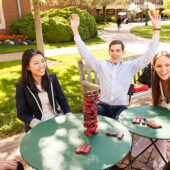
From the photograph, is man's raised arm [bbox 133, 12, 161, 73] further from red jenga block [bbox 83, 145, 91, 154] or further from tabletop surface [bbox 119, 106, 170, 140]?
red jenga block [bbox 83, 145, 91, 154]

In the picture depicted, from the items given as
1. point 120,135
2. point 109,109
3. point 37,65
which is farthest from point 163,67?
point 37,65

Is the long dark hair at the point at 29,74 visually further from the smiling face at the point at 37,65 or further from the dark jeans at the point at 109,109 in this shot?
the dark jeans at the point at 109,109

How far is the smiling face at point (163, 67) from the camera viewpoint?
252 centimetres

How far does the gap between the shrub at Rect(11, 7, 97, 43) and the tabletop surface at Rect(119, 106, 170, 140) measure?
470 inches

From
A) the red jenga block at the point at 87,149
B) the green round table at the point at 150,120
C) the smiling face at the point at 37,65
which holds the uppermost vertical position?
the smiling face at the point at 37,65

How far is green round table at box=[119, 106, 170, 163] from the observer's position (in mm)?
2025

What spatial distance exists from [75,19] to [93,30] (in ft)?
43.9

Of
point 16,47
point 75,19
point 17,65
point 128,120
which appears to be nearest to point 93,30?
point 16,47

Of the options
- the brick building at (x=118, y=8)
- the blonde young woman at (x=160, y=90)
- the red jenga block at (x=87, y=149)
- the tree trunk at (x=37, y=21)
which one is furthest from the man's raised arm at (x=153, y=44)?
the brick building at (x=118, y=8)

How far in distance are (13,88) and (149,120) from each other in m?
4.45

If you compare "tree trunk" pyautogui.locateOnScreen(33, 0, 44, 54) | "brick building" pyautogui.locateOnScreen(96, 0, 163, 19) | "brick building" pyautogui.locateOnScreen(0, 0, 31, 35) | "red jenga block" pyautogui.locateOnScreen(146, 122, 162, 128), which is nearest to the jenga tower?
"red jenga block" pyautogui.locateOnScreen(146, 122, 162, 128)

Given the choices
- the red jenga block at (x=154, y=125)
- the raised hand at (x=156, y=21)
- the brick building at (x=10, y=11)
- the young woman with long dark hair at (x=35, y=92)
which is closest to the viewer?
the red jenga block at (x=154, y=125)

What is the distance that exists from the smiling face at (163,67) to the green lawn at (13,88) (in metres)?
2.47

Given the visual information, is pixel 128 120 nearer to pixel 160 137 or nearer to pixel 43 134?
pixel 160 137
